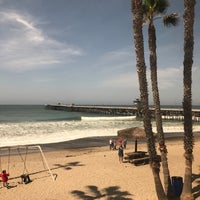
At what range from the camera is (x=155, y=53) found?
13711 millimetres

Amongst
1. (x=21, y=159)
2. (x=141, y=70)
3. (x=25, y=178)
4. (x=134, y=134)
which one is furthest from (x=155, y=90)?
(x=21, y=159)


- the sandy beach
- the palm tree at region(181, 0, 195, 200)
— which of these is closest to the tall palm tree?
the palm tree at region(181, 0, 195, 200)

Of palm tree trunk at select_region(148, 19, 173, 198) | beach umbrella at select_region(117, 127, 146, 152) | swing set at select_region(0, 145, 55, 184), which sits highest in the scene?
palm tree trunk at select_region(148, 19, 173, 198)

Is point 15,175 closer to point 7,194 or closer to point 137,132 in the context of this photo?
point 7,194

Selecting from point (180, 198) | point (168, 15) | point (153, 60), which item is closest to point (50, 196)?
point (180, 198)

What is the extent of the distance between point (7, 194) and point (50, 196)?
2258mm

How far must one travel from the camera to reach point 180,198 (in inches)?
465

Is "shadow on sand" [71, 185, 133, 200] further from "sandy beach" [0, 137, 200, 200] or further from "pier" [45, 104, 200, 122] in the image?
"pier" [45, 104, 200, 122]

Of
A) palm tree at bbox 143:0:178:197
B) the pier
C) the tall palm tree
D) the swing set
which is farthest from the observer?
the pier

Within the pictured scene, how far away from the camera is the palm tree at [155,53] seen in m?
13.1

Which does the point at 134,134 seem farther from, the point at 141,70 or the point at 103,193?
the point at 141,70

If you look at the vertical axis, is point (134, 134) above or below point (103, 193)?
above

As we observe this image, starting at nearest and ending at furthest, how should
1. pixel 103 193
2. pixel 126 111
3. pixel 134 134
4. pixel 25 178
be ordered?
pixel 103 193 < pixel 25 178 < pixel 134 134 < pixel 126 111

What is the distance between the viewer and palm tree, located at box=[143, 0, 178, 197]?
42.9 ft
